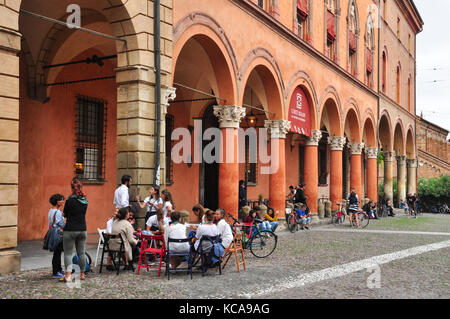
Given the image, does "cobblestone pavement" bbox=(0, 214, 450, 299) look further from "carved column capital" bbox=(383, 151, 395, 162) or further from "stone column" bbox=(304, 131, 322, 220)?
"carved column capital" bbox=(383, 151, 395, 162)

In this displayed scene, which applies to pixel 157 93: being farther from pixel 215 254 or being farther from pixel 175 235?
pixel 215 254

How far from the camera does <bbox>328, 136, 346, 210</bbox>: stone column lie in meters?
23.0

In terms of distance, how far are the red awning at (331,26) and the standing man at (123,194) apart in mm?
15187

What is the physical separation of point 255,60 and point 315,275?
349 inches

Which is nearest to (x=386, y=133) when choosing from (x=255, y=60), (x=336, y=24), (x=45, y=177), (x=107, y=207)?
(x=336, y=24)

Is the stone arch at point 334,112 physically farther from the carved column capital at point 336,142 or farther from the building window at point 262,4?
the building window at point 262,4

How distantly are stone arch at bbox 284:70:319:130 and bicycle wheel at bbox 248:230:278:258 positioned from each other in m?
7.62

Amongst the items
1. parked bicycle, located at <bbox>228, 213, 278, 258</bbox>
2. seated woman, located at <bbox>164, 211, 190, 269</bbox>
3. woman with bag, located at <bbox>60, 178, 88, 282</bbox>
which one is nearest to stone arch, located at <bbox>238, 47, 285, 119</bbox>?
parked bicycle, located at <bbox>228, 213, 278, 258</bbox>

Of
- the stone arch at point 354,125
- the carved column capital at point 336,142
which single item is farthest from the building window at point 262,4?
the stone arch at point 354,125

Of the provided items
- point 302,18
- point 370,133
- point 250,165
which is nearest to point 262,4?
point 302,18

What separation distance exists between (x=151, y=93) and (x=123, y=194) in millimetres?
2251

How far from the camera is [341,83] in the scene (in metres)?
23.3

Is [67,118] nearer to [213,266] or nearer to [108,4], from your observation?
[108,4]

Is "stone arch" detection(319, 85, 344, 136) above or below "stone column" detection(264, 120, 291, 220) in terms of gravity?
above
